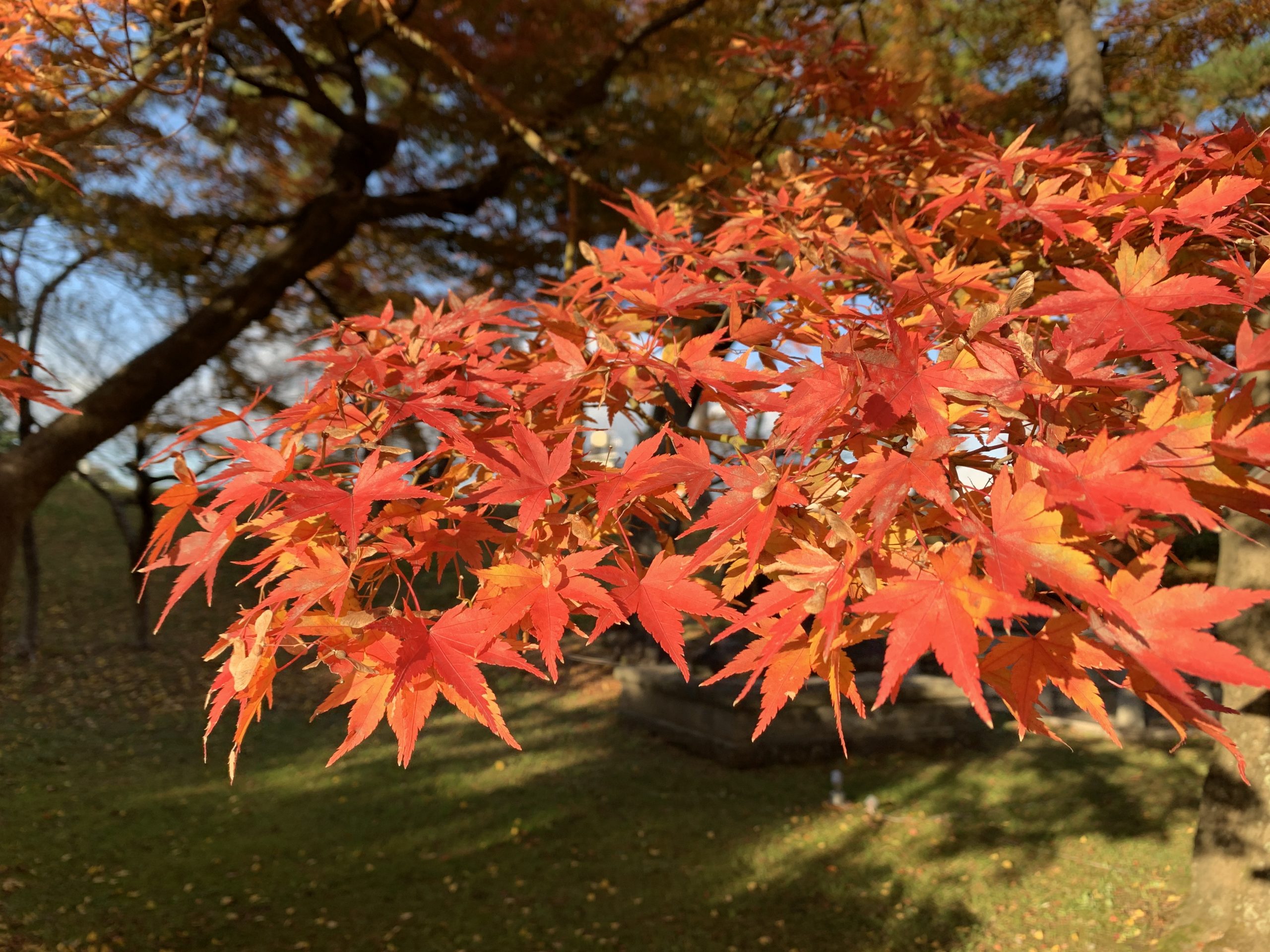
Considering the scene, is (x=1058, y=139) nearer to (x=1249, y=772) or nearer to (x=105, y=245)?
(x=1249, y=772)

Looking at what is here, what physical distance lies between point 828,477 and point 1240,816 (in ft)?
11.2

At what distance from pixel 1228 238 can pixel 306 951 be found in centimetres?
433

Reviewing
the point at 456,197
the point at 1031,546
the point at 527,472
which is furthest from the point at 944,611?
the point at 456,197

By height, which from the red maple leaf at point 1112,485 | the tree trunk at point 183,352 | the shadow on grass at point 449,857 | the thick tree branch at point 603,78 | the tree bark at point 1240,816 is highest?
the thick tree branch at point 603,78

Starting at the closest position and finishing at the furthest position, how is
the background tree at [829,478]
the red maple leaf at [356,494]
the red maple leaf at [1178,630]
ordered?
the red maple leaf at [1178,630]
the background tree at [829,478]
the red maple leaf at [356,494]

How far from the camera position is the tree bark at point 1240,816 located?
10.3 ft

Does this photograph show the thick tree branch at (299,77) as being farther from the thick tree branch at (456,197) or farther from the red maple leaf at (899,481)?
the red maple leaf at (899,481)

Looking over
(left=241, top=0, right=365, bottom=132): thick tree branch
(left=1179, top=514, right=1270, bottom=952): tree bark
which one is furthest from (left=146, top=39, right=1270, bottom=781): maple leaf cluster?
(left=241, top=0, right=365, bottom=132): thick tree branch

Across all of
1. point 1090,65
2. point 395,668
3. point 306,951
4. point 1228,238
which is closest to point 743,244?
point 1228,238

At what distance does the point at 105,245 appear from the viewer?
25.8 ft

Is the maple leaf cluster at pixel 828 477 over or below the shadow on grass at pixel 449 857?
over

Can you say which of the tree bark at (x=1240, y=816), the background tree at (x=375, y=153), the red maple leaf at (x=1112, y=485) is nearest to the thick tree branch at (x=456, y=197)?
the background tree at (x=375, y=153)

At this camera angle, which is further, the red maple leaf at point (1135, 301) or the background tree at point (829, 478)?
the red maple leaf at point (1135, 301)

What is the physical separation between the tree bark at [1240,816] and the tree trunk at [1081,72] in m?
2.02
